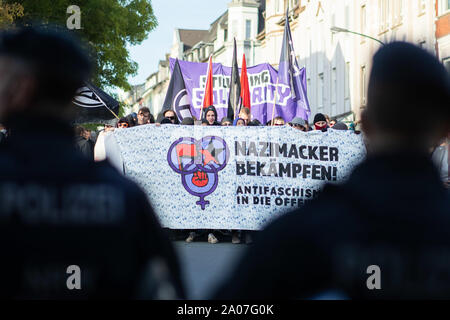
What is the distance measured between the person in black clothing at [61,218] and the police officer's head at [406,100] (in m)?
0.59

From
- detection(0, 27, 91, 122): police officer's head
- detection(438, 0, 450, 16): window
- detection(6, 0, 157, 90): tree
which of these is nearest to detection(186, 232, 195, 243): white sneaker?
detection(0, 27, 91, 122): police officer's head

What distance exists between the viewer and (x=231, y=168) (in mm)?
12016

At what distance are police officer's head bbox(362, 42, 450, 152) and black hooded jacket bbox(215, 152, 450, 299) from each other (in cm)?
6

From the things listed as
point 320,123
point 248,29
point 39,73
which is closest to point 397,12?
point 320,123

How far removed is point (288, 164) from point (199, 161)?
1247 millimetres

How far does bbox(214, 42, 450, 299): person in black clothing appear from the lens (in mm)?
1700

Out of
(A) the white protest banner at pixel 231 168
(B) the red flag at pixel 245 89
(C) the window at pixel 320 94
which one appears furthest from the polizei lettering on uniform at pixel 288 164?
(C) the window at pixel 320 94

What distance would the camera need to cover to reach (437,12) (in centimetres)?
3353

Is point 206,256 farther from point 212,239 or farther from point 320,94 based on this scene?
point 320,94

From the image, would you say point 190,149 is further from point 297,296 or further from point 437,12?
point 437,12

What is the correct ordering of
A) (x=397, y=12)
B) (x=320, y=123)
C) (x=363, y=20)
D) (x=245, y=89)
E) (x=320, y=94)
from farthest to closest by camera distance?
1. (x=320, y=94)
2. (x=363, y=20)
3. (x=397, y=12)
4. (x=245, y=89)
5. (x=320, y=123)

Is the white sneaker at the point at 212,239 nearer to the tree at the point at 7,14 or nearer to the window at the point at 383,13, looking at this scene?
the tree at the point at 7,14

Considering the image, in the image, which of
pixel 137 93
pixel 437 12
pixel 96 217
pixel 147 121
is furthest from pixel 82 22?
pixel 137 93
